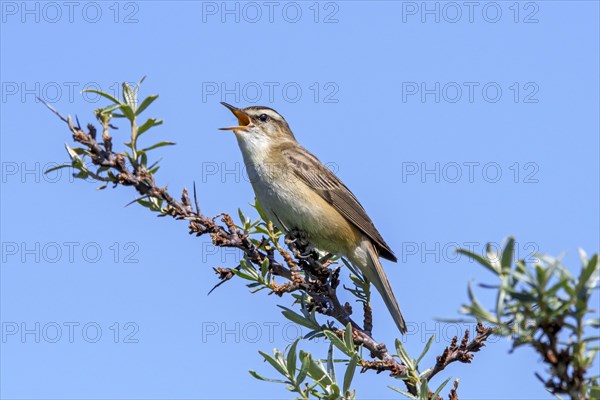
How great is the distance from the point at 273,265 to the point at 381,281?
2.61 meters

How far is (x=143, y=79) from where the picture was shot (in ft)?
11.0

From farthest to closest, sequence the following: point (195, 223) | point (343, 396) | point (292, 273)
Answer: point (292, 273), point (195, 223), point (343, 396)

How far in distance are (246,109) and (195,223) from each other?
4.13 meters

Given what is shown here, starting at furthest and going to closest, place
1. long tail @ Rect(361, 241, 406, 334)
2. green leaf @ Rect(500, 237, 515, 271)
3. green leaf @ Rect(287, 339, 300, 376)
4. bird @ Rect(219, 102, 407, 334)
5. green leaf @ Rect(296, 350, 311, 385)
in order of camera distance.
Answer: bird @ Rect(219, 102, 407, 334)
long tail @ Rect(361, 241, 406, 334)
green leaf @ Rect(287, 339, 300, 376)
green leaf @ Rect(296, 350, 311, 385)
green leaf @ Rect(500, 237, 515, 271)

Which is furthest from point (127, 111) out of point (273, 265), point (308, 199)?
point (308, 199)

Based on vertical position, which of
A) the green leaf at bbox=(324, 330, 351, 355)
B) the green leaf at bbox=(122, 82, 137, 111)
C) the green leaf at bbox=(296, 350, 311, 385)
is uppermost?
the green leaf at bbox=(122, 82, 137, 111)

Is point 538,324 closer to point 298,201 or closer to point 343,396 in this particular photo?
point 343,396

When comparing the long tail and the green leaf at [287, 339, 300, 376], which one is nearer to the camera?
the green leaf at [287, 339, 300, 376]

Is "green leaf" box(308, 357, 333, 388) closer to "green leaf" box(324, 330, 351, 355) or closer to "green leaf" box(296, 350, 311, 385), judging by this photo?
"green leaf" box(296, 350, 311, 385)

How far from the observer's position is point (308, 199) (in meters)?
6.80

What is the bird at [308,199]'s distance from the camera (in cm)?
650

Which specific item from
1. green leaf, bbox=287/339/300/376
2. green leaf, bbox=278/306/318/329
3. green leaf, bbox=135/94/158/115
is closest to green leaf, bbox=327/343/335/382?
green leaf, bbox=287/339/300/376


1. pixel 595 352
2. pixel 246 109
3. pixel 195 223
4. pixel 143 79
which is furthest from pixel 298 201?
pixel 595 352

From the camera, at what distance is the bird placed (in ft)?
21.3
